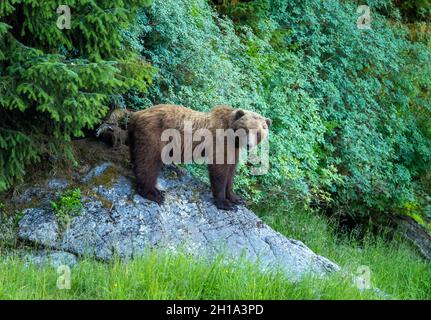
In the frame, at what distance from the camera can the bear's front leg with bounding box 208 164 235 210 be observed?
26.5 feet

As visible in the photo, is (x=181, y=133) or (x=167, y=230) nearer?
(x=167, y=230)

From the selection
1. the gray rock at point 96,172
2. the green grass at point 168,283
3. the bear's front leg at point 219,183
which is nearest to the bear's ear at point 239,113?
the bear's front leg at point 219,183

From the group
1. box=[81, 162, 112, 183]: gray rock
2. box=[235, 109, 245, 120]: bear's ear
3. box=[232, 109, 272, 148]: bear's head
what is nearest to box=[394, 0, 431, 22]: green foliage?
box=[232, 109, 272, 148]: bear's head

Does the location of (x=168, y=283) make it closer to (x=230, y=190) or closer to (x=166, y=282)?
(x=166, y=282)

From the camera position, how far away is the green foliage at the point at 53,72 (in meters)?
6.64

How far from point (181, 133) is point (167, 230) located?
4.06 ft

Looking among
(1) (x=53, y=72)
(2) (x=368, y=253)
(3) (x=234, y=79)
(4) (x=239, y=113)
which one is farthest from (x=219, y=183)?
(2) (x=368, y=253)

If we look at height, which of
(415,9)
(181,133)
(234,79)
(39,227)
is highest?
(415,9)

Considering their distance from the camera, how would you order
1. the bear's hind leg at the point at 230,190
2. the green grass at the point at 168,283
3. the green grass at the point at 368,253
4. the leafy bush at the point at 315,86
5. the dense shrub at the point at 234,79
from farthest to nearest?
the leafy bush at the point at 315,86 → the dense shrub at the point at 234,79 → the green grass at the point at 368,253 → the bear's hind leg at the point at 230,190 → the green grass at the point at 168,283

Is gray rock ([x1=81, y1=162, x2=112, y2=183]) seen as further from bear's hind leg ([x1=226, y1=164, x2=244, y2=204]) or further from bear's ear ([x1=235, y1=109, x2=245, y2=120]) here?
bear's ear ([x1=235, y1=109, x2=245, y2=120])

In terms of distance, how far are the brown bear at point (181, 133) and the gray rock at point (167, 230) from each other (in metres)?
0.19

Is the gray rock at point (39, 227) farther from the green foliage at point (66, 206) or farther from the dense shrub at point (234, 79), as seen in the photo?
the dense shrub at point (234, 79)

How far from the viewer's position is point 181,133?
814cm

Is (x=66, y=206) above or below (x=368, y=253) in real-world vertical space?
above
